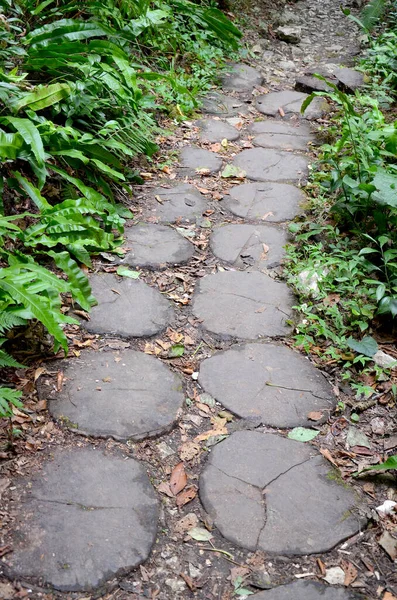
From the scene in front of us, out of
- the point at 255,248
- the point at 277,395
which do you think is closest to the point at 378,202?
the point at 255,248

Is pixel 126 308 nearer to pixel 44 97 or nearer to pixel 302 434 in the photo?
pixel 302 434

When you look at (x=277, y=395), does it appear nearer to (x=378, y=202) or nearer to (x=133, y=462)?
(x=133, y=462)

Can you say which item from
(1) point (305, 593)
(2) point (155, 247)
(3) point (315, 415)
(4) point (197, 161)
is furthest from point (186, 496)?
(4) point (197, 161)

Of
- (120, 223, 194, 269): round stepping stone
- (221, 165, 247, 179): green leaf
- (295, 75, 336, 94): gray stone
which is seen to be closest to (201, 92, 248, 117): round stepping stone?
(295, 75, 336, 94): gray stone

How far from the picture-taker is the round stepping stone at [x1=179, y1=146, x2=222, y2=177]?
4.07 m

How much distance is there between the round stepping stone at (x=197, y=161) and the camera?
4074mm

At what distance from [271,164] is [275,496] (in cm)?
275

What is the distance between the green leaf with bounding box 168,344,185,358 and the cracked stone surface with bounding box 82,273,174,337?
126mm

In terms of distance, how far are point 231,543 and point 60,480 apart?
58 centimetres

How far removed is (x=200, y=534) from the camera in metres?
1.87

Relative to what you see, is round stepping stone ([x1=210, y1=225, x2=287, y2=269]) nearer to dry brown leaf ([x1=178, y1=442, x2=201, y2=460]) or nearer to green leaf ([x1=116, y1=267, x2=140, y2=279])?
green leaf ([x1=116, y1=267, x2=140, y2=279])

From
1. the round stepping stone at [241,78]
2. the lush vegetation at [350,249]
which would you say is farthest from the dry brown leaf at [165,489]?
the round stepping stone at [241,78]

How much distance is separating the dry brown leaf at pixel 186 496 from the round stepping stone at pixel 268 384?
0.40m

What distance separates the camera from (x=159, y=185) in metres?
3.85
